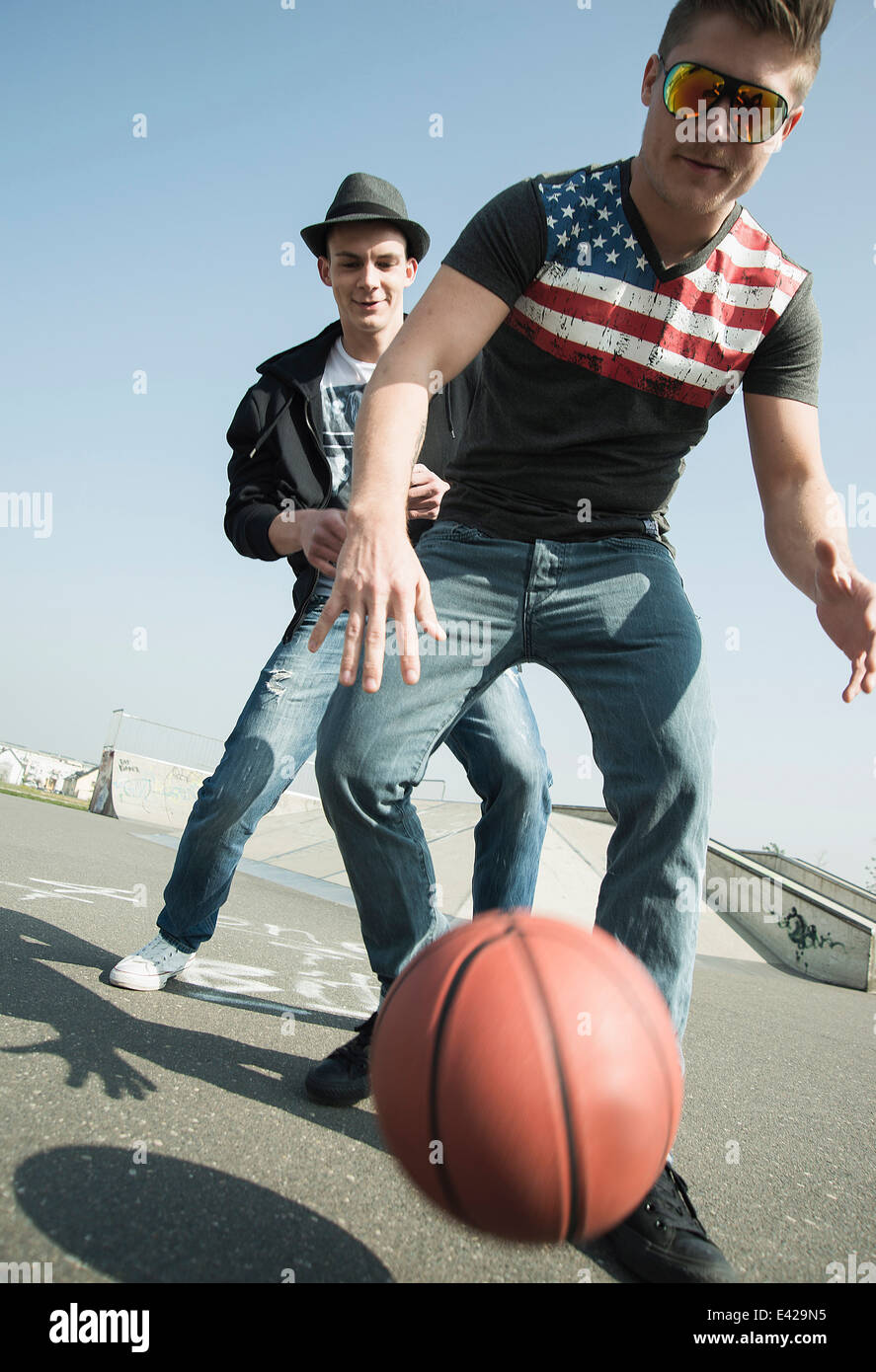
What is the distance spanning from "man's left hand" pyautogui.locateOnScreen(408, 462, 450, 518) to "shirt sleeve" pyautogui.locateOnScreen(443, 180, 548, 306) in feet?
2.98

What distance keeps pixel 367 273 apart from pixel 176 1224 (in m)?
3.54

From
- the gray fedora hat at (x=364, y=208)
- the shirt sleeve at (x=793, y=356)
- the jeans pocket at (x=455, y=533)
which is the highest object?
the gray fedora hat at (x=364, y=208)

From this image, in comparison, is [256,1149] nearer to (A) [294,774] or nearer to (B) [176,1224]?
(B) [176,1224]

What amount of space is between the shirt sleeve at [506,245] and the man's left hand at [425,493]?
909mm

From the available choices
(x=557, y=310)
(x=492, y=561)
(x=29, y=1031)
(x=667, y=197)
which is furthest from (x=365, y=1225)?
(x=667, y=197)

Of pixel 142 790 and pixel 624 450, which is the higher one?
pixel 624 450

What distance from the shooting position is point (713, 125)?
2205 millimetres

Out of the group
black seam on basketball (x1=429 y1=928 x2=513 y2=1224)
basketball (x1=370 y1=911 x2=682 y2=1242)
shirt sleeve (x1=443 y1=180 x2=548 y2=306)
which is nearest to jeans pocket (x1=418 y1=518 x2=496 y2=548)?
shirt sleeve (x1=443 y1=180 x2=548 y2=306)

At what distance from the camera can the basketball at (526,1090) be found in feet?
5.22

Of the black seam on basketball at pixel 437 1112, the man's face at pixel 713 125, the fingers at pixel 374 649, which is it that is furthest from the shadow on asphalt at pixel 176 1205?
the man's face at pixel 713 125

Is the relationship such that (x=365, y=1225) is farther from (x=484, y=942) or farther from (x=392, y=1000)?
(x=484, y=942)

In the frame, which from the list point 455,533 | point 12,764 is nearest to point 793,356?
point 455,533

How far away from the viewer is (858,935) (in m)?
14.1

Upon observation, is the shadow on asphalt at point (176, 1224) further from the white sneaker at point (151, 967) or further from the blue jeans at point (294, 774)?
the white sneaker at point (151, 967)
